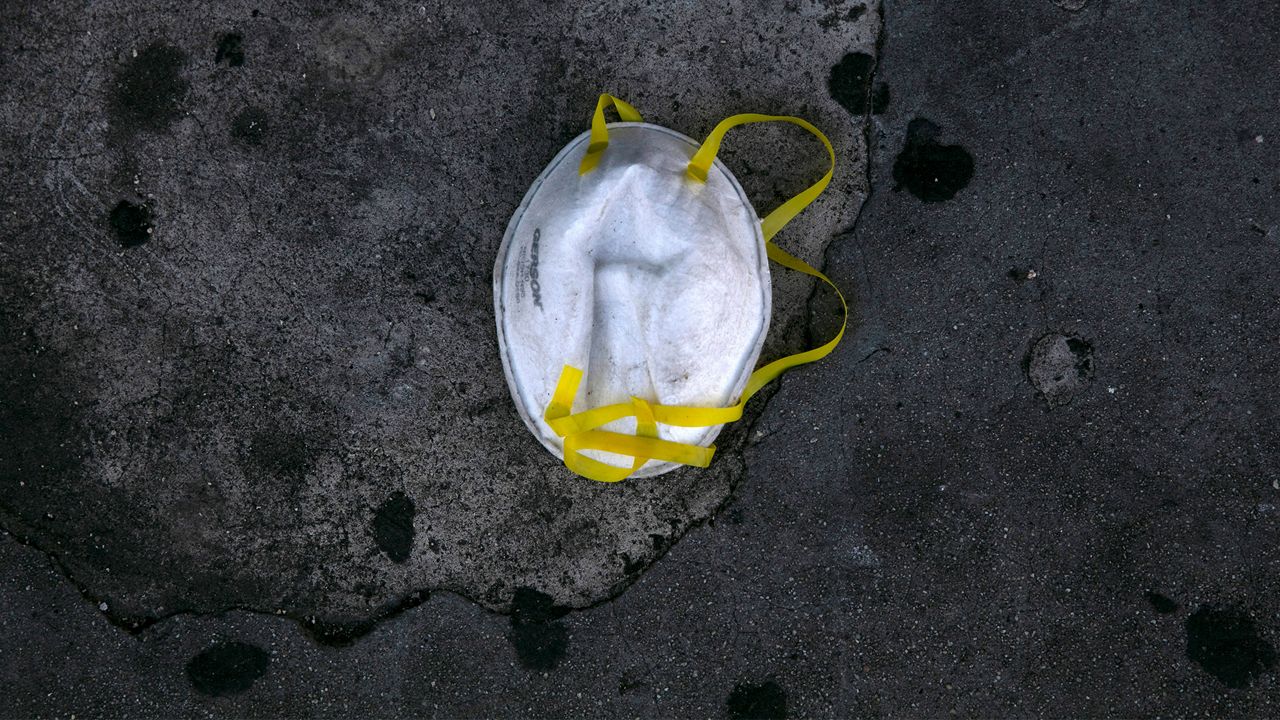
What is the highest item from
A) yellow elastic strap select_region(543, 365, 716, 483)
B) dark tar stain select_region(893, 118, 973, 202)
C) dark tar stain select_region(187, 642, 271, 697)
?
dark tar stain select_region(893, 118, 973, 202)

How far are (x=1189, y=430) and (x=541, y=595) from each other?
2.12 meters

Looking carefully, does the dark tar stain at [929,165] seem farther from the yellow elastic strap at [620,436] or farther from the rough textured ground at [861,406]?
the yellow elastic strap at [620,436]

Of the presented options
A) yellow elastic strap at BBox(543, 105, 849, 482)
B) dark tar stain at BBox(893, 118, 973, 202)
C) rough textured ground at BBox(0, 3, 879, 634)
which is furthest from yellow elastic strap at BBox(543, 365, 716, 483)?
dark tar stain at BBox(893, 118, 973, 202)

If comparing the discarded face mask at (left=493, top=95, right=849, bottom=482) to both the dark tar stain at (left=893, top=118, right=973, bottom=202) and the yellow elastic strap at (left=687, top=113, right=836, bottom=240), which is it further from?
the dark tar stain at (left=893, top=118, right=973, bottom=202)

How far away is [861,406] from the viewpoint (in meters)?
2.14

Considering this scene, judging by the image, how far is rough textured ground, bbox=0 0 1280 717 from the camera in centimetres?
211

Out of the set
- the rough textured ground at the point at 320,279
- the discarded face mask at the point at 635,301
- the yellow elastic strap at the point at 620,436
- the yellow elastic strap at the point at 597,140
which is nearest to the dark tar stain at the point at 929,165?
the rough textured ground at the point at 320,279

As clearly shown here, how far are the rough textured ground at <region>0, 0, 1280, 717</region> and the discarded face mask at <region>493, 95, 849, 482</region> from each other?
30 centimetres

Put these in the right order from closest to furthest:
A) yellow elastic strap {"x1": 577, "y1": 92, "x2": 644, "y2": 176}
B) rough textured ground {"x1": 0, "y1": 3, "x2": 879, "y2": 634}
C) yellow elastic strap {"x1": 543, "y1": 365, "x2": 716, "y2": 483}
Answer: yellow elastic strap {"x1": 543, "y1": 365, "x2": 716, "y2": 483} → yellow elastic strap {"x1": 577, "y1": 92, "x2": 644, "y2": 176} → rough textured ground {"x1": 0, "y1": 3, "x2": 879, "y2": 634}

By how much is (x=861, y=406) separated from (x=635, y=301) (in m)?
0.89

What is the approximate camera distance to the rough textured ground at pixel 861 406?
2109 mm

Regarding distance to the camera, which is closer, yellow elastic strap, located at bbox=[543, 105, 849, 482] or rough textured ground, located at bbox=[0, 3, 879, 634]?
yellow elastic strap, located at bbox=[543, 105, 849, 482]

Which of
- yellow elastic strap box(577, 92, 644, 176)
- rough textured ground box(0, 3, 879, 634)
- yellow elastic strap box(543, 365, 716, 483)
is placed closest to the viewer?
yellow elastic strap box(543, 365, 716, 483)

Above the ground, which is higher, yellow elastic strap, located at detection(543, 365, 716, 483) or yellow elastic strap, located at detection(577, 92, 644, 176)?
yellow elastic strap, located at detection(577, 92, 644, 176)
